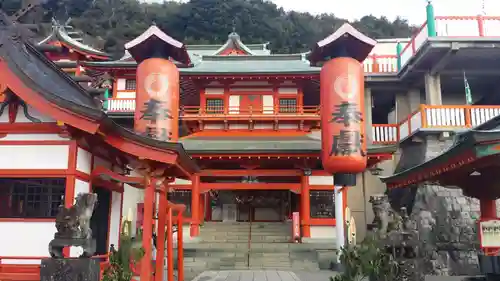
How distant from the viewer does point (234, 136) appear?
2356 centimetres

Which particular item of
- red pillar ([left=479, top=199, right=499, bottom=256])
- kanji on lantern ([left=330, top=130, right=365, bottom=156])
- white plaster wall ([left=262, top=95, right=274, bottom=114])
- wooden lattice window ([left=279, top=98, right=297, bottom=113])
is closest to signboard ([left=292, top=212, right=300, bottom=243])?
kanji on lantern ([left=330, top=130, right=365, bottom=156])

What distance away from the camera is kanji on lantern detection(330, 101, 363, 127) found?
16969mm

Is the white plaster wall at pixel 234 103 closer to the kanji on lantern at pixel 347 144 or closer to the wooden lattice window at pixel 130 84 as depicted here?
the wooden lattice window at pixel 130 84

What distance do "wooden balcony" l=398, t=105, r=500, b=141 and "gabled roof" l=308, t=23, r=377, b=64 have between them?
5132mm

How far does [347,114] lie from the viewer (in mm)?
17016

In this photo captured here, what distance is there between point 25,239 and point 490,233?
1008 cm

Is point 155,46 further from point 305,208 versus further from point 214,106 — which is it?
point 305,208

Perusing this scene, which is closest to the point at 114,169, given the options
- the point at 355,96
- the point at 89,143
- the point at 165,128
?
the point at 89,143

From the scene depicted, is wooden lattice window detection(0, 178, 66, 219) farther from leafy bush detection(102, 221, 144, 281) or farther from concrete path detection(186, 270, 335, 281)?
concrete path detection(186, 270, 335, 281)

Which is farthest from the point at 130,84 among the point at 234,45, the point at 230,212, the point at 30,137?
the point at 30,137

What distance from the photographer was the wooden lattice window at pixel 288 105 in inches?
965

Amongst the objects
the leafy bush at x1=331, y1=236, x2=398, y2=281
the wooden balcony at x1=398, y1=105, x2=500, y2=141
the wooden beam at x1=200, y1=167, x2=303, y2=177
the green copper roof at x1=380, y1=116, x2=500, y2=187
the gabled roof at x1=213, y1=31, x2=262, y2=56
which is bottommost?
the leafy bush at x1=331, y1=236, x2=398, y2=281

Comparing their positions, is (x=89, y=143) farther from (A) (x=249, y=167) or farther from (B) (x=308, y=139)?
(B) (x=308, y=139)

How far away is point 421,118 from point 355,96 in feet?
17.6
